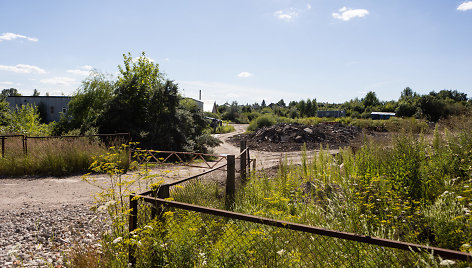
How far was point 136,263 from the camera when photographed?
2.63 meters

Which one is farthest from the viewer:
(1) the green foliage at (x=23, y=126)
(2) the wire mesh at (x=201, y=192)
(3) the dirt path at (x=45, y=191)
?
(1) the green foliage at (x=23, y=126)

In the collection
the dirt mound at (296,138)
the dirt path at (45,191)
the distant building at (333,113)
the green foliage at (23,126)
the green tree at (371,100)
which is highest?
the green tree at (371,100)

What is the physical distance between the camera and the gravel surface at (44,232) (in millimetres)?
3697

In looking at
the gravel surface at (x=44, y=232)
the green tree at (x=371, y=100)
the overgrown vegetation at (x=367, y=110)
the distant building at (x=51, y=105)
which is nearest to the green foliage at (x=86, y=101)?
the gravel surface at (x=44, y=232)

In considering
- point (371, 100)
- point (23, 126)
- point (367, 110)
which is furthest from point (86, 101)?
point (371, 100)

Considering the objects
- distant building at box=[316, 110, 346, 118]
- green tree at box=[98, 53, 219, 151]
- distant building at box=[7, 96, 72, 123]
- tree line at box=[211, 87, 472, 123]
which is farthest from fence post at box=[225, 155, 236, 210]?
distant building at box=[316, 110, 346, 118]

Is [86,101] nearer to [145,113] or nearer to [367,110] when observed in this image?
[145,113]

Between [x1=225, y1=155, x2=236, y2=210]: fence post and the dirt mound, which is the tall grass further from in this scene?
the dirt mound

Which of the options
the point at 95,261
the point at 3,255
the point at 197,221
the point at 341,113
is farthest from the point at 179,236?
the point at 341,113

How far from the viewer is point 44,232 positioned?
4.65 meters

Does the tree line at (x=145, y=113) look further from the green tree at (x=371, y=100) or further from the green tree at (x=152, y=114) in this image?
the green tree at (x=371, y=100)

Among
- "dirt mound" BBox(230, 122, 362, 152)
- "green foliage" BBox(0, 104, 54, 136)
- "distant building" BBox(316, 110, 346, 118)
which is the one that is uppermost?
"distant building" BBox(316, 110, 346, 118)

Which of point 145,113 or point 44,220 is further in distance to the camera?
point 145,113

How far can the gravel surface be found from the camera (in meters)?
3.70
